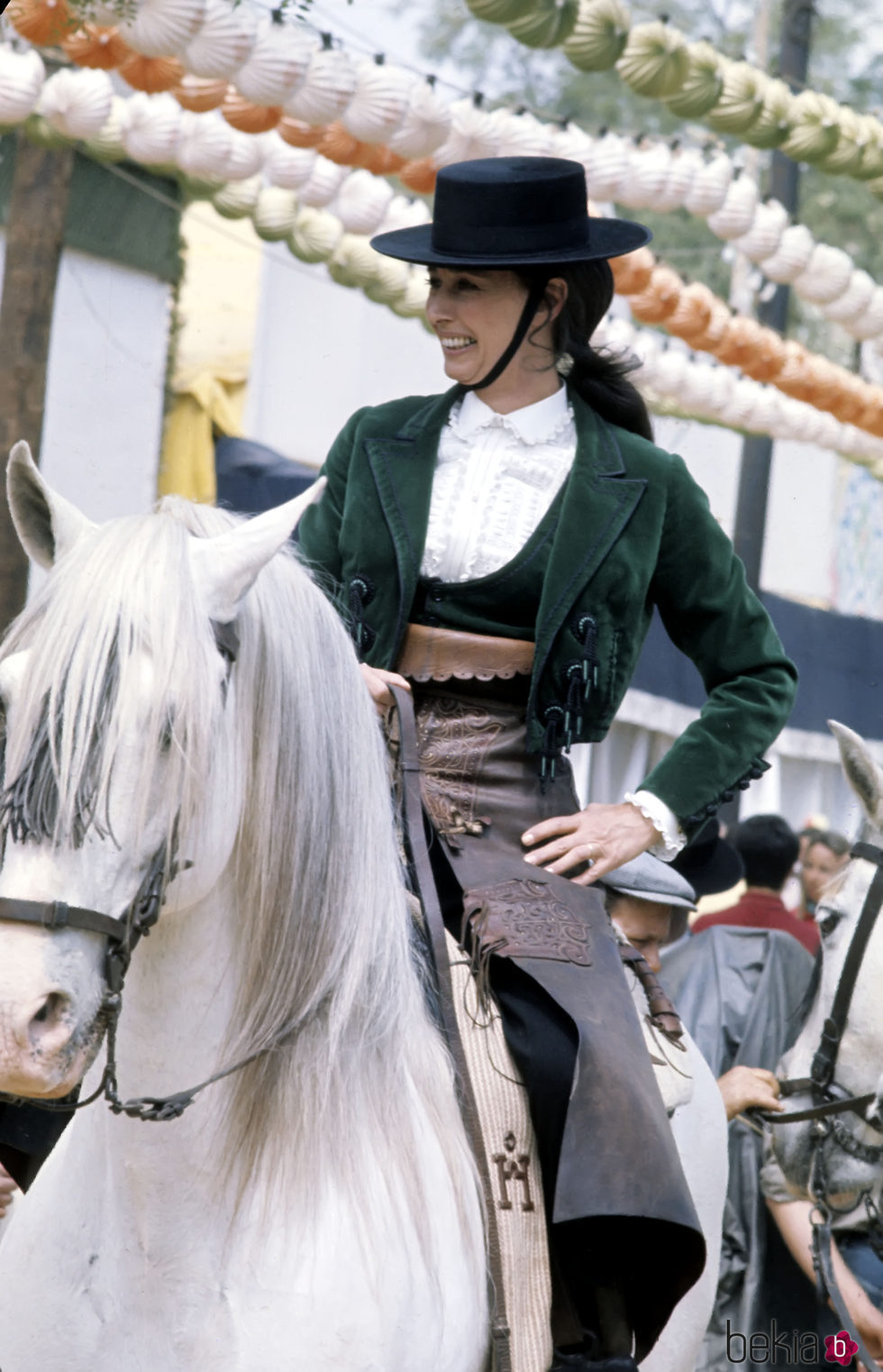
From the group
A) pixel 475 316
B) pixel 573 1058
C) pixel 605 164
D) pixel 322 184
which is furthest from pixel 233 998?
pixel 605 164

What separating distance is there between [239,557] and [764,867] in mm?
5091

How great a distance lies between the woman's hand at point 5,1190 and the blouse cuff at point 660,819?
1377 mm

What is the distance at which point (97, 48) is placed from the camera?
6.55 metres

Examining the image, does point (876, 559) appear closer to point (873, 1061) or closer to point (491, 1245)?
point (873, 1061)

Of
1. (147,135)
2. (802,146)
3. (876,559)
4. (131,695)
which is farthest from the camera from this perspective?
(876,559)

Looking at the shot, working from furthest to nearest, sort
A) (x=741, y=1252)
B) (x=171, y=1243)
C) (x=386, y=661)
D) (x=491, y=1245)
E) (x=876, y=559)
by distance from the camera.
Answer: (x=876, y=559) < (x=741, y=1252) < (x=386, y=661) < (x=491, y=1245) < (x=171, y=1243)

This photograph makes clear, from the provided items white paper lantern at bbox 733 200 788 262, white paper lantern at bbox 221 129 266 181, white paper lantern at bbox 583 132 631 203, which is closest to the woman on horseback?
white paper lantern at bbox 221 129 266 181


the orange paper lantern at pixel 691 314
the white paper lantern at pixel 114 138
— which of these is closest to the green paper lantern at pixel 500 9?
the white paper lantern at pixel 114 138

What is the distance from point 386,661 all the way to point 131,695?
3.37ft

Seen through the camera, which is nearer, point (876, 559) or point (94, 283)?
point (94, 283)

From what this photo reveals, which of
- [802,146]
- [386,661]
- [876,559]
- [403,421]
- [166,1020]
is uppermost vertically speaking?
[802,146]

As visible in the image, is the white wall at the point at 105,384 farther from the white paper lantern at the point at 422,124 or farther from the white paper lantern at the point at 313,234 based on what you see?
the white paper lantern at the point at 422,124

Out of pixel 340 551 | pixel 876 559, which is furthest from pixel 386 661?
pixel 876 559

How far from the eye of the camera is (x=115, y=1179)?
108 inches
